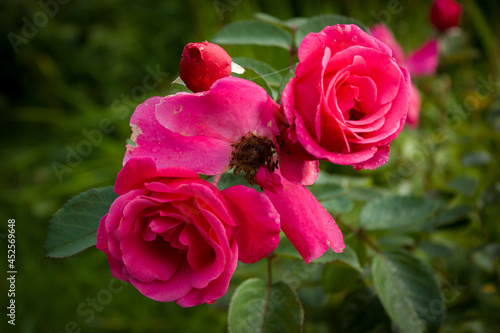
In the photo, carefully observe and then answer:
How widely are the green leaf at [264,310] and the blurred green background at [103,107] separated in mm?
470

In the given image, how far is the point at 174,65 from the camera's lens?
8.23 feet

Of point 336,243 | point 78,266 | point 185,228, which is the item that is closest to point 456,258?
point 336,243

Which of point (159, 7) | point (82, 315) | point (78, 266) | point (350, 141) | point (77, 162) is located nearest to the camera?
point (350, 141)

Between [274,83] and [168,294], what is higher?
[274,83]

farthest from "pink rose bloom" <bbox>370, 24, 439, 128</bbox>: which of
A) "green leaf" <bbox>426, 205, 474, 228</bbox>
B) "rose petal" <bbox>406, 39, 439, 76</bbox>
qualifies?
"green leaf" <bbox>426, 205, 474, 228</bbox>

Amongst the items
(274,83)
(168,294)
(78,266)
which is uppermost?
(274,83)

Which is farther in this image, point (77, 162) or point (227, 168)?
point (77, 162)

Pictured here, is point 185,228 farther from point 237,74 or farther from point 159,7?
point 159,7

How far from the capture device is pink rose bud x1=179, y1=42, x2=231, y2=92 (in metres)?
0.42

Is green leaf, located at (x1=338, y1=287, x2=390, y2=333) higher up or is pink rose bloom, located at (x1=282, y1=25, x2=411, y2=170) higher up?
pink rose bloom, located at (x1=282, y1=25, x2=411, y2=170)

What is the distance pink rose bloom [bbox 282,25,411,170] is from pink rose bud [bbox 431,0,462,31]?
83 cm

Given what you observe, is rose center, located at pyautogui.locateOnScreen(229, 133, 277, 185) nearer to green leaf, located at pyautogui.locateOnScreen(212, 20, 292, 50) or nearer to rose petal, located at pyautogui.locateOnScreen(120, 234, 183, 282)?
rose petal, located at pyautogui.locateOnScreen(120, 234, 183, 282)

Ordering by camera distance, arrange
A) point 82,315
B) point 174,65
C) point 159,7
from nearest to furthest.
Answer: point 82,315, point 174,65, point 159,7

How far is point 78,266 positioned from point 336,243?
5.43 ft
